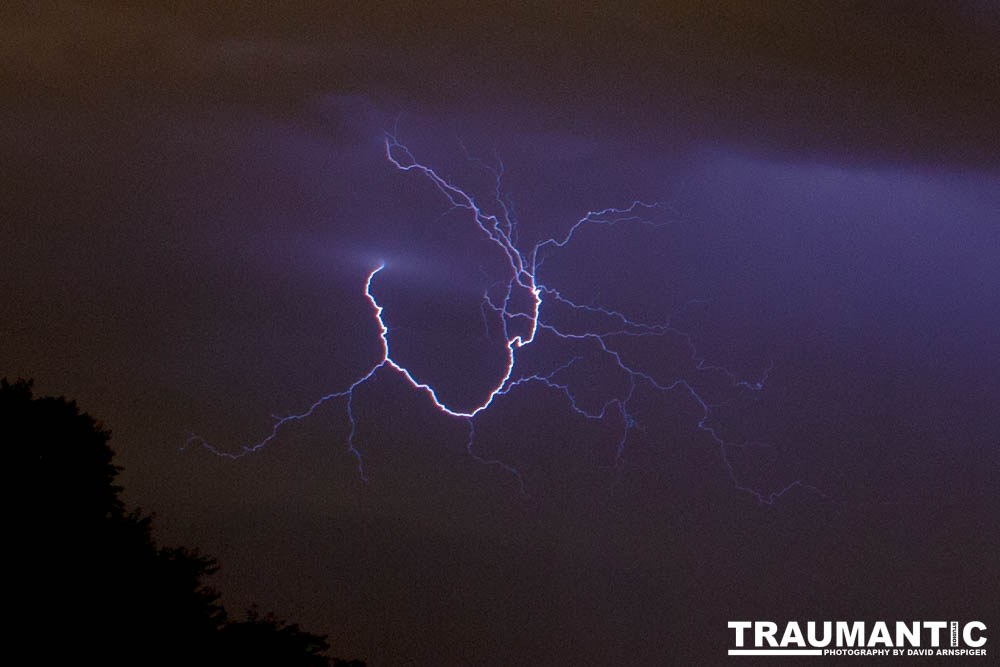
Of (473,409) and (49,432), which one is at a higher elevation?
(473,409)

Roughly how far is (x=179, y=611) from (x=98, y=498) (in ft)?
2.04

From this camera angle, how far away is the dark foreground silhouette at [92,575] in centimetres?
345

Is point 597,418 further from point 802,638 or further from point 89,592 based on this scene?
point 89,592

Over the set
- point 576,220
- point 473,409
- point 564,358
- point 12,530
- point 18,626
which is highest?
point 576,220

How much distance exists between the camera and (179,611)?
3.81 m

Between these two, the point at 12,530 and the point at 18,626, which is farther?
the point at 12,530

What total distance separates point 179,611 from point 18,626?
642 millimetres

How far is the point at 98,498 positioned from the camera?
12.9ft

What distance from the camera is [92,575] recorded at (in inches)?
142

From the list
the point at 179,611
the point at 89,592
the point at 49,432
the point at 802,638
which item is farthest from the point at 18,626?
the point at 802,638

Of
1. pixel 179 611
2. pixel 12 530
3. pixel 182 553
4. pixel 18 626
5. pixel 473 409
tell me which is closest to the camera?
pixel 18 626

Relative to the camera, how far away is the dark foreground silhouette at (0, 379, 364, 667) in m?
3.45

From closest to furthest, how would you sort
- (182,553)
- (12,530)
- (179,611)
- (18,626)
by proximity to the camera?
(18,626), (12,530), (179,611), (182,553)

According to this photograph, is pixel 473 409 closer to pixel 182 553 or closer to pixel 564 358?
pixel 564 358
